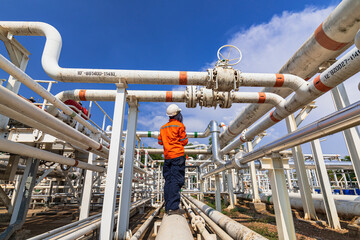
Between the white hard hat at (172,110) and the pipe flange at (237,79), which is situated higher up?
the pipe flange at (237,79)

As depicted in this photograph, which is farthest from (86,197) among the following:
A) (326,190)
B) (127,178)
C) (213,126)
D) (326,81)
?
(326,190)

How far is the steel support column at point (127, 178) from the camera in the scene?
103 inches

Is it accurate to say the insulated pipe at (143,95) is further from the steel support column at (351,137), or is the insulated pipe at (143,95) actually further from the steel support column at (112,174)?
the steel support column at (351,137)

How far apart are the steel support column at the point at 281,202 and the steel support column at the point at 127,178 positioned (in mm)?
1974

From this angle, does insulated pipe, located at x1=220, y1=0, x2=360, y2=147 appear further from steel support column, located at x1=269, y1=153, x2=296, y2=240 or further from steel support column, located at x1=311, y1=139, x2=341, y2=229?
steel support column, located at x1=311, y1=139, x2=341, y2=229

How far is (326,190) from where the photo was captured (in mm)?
4375

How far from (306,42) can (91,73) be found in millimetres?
3207

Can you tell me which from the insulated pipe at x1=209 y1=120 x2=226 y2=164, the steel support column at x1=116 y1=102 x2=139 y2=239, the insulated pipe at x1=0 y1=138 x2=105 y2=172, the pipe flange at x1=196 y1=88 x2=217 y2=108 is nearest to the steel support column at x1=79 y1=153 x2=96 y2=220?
the insulated pipe at x1=0 y1=138 x2=105 y2=172

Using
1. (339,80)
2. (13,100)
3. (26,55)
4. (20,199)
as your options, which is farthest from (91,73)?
(339,80)

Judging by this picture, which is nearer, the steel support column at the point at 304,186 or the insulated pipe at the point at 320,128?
the insulated pipe at the point at 320,128

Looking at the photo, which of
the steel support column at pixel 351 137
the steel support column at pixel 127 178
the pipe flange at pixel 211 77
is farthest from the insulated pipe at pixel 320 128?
the steel support column at pixel 351 137

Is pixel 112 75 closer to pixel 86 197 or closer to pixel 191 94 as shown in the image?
pixel 191 94

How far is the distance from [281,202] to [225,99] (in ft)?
5.63

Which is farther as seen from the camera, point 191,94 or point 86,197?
point 86,197
